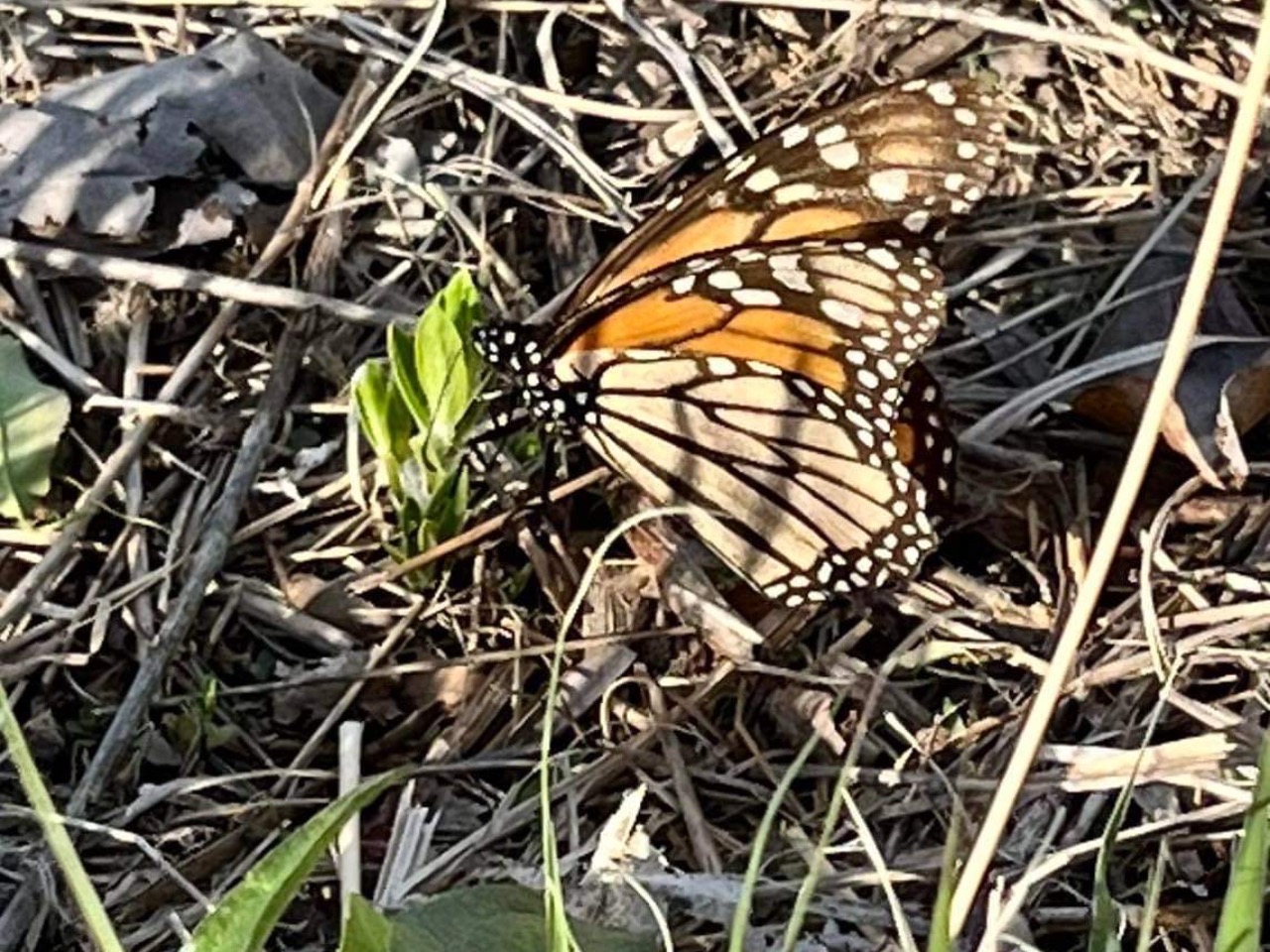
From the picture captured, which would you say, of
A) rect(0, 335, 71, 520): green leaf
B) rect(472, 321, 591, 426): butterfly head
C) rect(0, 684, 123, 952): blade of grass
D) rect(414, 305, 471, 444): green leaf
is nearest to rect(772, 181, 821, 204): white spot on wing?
rect(472, 321, 591, 426): butterfly head

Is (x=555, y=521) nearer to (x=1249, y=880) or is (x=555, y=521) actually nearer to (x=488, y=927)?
(x=488, y=927)

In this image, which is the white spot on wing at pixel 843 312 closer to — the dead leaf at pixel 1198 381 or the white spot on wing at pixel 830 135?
the white spot on wing at pixel 830 135

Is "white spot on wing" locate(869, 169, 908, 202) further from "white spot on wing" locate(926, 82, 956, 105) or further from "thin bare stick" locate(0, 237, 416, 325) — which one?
"thin bare stick" locate(0, 237, 416, 325)

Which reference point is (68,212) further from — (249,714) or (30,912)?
(30,912)

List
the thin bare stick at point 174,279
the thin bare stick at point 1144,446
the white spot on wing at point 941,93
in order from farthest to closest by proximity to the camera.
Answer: the thin bare stick at point 174,279 → the white spot on wing at point 941,93 → the thin bare stick at point 1144,446

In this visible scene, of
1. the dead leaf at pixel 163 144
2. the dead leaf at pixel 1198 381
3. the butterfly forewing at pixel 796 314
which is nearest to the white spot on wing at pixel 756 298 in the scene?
the butterfly forewing at pixel 796 314
